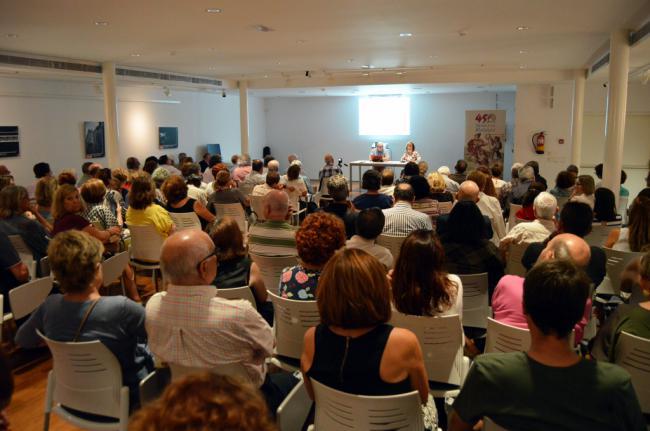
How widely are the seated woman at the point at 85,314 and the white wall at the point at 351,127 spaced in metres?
16.3

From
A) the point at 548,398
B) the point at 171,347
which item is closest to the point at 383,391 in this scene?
the point at 548,398

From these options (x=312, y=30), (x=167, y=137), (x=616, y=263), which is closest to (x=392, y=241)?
(x=616, y=263)

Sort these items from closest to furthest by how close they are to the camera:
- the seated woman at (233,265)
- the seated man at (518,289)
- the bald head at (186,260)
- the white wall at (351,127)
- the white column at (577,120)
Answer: the bald head at (186,260), the seated man at (518,289), the seated woman at (233,265), the white column at (577,120), the white wall at (351,127)

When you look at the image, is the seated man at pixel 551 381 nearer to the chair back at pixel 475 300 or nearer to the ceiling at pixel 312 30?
the chair back at pixel 475 300

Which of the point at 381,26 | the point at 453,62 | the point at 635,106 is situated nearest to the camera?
the point at 381,26

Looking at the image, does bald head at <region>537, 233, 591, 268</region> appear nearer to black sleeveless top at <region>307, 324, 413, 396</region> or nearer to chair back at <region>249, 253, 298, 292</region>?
black sleeveless top at <region>307, 324, 413, 396</region>

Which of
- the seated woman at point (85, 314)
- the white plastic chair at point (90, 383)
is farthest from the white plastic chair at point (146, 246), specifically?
the white plastic chair at point (90, 383)

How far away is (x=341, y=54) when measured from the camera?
9.98 m

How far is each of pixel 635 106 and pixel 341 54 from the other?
817 cm

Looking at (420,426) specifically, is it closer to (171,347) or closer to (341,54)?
(171,347)

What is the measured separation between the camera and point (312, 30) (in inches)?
292

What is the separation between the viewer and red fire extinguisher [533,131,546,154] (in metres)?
14.3

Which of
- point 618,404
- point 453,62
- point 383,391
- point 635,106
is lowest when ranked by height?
point 383,391

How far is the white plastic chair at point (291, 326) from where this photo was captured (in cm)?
289
